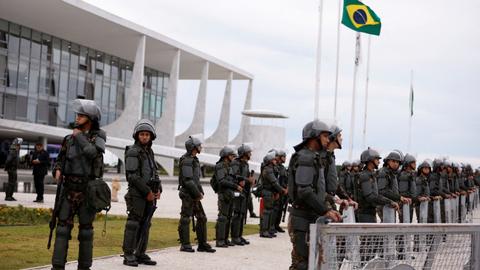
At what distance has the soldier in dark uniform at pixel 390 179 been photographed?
9969mm

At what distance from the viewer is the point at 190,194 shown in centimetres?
1014

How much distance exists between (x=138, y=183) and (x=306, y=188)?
3100 mm

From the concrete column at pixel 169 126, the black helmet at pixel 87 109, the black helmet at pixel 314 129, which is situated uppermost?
the concrete column at pixel 169 126

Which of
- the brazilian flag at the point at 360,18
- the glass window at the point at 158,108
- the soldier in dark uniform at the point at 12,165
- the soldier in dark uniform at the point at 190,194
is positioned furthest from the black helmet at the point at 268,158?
the glass window at the point at 158,108

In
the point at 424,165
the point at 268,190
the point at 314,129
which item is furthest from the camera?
the point at 268,190

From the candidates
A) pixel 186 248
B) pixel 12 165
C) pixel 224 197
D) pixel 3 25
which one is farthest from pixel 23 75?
pixel 186 248

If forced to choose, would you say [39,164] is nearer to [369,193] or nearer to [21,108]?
[369,193]

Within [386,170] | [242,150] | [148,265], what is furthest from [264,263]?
[242,150]

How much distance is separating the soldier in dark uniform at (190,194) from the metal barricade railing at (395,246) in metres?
5.34

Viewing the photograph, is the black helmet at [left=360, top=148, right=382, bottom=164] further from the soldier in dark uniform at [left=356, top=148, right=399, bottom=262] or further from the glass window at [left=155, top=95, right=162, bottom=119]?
the glass window at [left=155, top=95, right=162, bottom=119]

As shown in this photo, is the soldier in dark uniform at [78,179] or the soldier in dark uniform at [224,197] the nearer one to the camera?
the soldier in dark uniform at [78,179]

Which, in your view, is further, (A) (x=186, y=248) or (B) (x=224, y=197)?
(B) (x=224, y=197)

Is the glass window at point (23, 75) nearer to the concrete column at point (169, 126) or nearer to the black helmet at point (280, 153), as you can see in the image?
the concrete column at point (169, 126)

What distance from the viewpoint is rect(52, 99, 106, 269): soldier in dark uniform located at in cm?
675
